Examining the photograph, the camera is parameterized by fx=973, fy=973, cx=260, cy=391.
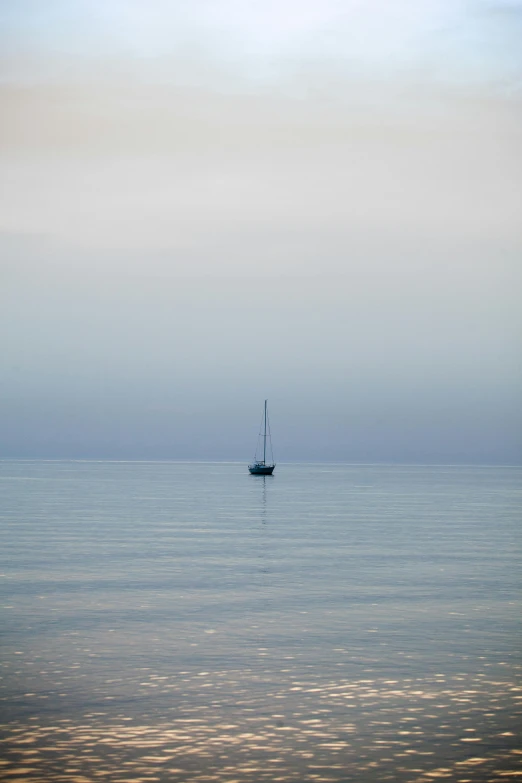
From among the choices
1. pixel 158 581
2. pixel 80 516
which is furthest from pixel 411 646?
pixel 80 516

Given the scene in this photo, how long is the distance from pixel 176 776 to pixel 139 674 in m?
8.35

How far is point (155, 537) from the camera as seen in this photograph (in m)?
70.6

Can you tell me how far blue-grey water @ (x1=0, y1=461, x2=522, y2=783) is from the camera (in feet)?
61.4

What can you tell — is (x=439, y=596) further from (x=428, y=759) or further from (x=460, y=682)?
(x=428, y=759)

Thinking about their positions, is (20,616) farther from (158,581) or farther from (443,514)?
(443,514)

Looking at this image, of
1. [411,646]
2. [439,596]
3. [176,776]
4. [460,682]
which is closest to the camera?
[176,776]

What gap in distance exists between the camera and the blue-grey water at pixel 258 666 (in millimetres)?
18703

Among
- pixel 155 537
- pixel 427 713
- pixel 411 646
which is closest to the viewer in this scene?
pixel 427 713

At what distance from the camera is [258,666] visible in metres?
26.9

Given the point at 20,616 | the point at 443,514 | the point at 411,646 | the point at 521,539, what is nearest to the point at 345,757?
the point at 411,646

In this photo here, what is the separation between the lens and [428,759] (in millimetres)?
18688

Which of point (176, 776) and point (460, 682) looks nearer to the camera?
point (176, 776)

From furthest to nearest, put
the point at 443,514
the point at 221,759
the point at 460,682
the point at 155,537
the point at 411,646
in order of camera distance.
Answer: the point at 443,514 < the point at 155,537 < the point at 411,646 < the point at 460,682 < the point at 221,759

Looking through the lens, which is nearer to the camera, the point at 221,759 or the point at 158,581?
the point at 221,759
